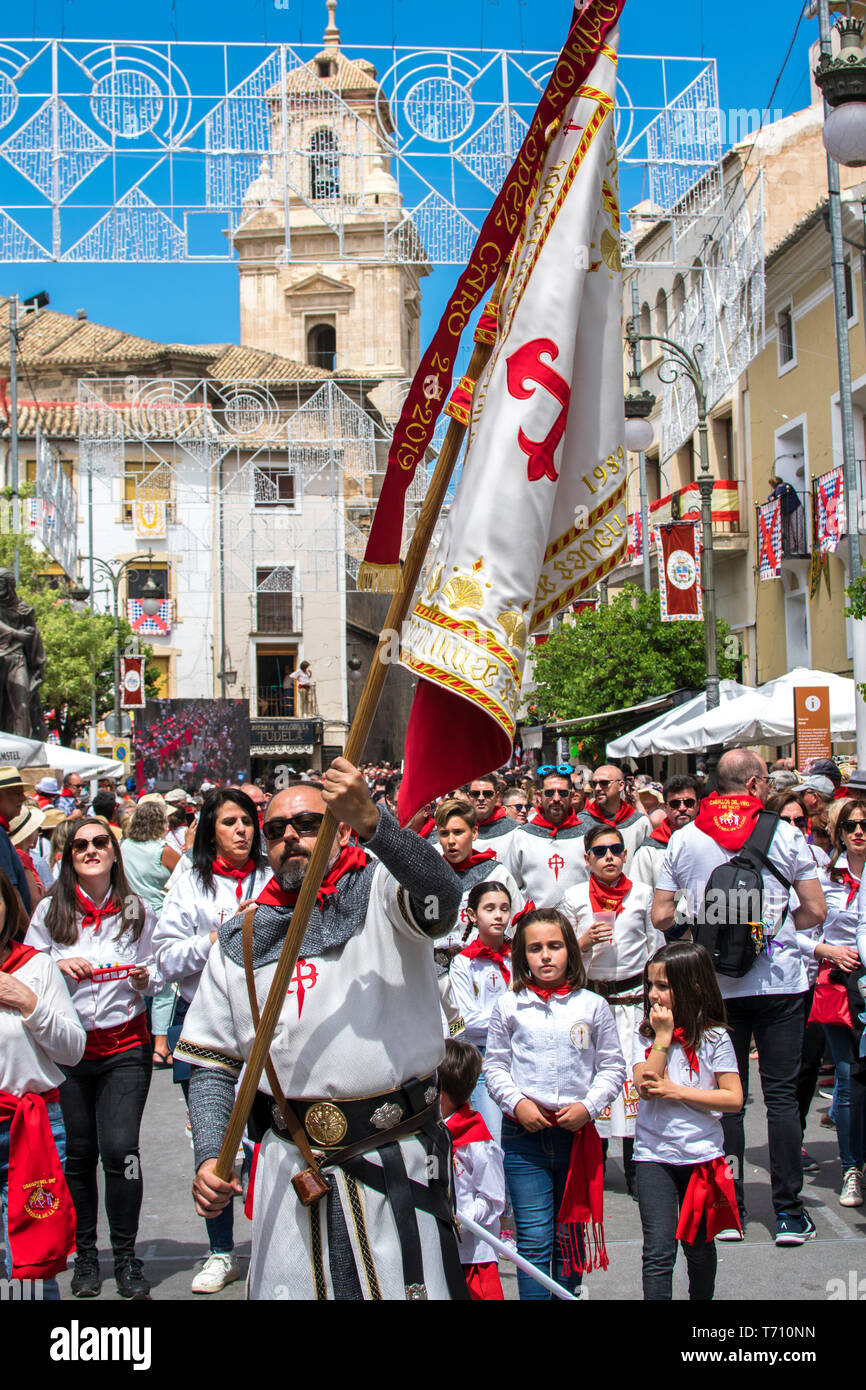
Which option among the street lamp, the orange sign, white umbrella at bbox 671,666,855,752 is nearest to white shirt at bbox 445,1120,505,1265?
the orange sign

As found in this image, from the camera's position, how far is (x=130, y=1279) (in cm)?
591

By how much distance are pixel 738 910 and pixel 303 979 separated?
3291 millimetres

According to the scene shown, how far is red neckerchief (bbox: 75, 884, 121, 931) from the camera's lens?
622cm

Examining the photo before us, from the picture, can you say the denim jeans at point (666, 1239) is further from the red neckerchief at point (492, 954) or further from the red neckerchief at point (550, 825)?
the red neckerchief at point (550, 825)

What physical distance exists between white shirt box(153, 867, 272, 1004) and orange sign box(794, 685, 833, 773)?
991cm

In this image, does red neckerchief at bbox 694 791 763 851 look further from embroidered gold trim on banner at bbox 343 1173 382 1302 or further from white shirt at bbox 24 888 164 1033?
embroidered gold trim on banner at bbox 343 1173 382 1302

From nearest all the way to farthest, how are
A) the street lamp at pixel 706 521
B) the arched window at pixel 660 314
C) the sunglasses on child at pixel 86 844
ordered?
the sunglasses on child at pixel 86 844, the street lamp at pixel 706 521, the arched window at pixel 660 314

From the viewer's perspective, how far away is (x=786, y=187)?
3347 centimetres

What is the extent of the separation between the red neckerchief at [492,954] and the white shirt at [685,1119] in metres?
1.46

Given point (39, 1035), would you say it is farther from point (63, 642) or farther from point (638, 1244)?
point (63, 642)

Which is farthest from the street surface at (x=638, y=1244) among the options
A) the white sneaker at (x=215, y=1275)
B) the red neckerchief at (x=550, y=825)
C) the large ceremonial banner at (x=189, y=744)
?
the large ceremonial banner at (x=189, y=744)

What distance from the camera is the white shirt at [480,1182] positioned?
5.12 m

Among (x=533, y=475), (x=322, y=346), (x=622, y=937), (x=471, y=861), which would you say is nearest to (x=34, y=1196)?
(x=533, y=475)

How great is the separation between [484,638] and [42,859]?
7.73 meters
